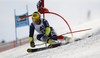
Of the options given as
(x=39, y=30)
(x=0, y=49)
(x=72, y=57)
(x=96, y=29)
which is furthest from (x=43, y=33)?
(x=0, y=49)

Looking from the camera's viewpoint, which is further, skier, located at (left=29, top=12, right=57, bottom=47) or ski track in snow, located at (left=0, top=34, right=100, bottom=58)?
skier, located at (left=29, top=12, right=57, bottom=47)

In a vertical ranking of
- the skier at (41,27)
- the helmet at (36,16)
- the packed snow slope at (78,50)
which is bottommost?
the packed snow slope at (78,50)

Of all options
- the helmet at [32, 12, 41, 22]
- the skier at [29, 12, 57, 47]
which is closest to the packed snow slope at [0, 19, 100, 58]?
the skier at [29, 12, 57, 47]

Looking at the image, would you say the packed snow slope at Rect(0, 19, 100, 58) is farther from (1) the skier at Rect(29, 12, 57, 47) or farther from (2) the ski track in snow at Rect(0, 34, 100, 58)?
(1) the skier at Rect(29, 12, 57, 47)

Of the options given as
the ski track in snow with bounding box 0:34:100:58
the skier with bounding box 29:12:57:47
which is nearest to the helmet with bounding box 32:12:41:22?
the skier with bounding box 29:12:57:47

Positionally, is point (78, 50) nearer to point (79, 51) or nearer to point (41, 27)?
point (79, 51)

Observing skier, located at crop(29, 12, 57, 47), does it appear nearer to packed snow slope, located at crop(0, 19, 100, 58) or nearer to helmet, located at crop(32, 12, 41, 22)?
helmet, located at crop(32, 12, 41, 22)

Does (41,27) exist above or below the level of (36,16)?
below

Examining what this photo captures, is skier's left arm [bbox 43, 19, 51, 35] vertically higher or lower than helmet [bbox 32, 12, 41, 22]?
lower

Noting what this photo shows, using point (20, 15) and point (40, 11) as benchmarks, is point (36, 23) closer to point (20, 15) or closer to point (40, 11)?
point (40, 11)

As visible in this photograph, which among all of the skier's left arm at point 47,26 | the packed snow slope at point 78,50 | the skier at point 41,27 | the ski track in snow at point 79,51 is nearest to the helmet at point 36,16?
the skier at point 41,27

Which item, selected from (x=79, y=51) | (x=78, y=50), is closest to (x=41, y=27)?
(x=78, y=50)

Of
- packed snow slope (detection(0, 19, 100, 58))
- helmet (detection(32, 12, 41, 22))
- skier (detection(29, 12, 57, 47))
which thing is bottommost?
packed snow slope (detection(0, 19, 100, 58))

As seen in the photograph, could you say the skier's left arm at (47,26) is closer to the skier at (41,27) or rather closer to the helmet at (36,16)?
the skier at (41,27)
